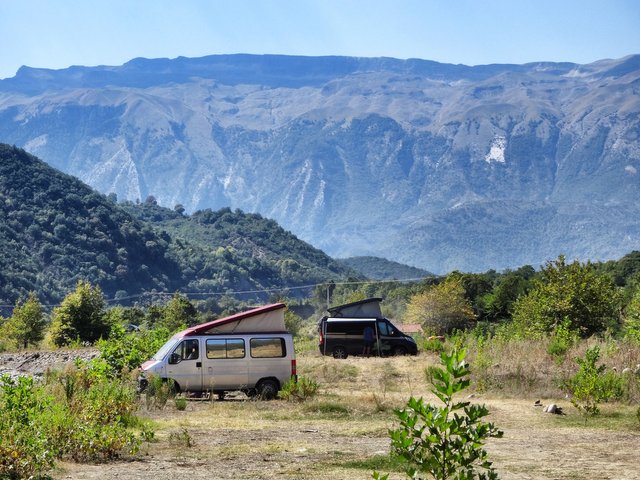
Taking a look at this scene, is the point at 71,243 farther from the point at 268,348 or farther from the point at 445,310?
the point at 268,348

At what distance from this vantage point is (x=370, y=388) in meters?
23.2

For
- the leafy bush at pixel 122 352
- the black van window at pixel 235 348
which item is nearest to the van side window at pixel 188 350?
the black van window at pixel 235 348

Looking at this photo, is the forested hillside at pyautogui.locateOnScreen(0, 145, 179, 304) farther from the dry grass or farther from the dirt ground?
the dirt ground

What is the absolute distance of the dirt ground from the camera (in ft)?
36.9

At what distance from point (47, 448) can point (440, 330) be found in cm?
5877

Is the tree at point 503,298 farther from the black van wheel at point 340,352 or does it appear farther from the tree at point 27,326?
the black van wheel at point 340,352

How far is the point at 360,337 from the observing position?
1465 inches

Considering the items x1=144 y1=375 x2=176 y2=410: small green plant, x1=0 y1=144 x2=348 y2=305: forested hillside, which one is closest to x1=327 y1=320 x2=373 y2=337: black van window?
x1=144 y1=375 x2=176 y2=410: small green plant

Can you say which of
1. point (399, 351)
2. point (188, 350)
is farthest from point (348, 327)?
point (188, 350)

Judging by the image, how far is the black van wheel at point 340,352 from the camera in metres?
37.0

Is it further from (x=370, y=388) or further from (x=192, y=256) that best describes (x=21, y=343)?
(x=192, y=256)

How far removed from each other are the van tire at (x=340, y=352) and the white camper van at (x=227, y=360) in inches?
594

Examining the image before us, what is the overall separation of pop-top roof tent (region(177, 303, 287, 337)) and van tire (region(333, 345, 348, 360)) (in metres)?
14.8

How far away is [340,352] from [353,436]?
73.4 feet
